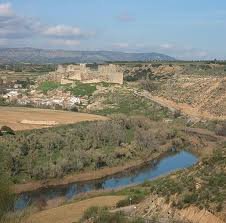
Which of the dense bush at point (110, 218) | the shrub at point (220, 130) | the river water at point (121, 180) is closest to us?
the dense bush at point (110, 218)

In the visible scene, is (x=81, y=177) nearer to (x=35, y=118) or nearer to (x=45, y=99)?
(x=35, y=118)

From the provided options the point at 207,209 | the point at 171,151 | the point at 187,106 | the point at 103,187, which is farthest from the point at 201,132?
the point at 207,209

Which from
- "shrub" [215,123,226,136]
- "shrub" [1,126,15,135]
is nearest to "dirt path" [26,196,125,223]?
"shrub" [1,126,15,135]

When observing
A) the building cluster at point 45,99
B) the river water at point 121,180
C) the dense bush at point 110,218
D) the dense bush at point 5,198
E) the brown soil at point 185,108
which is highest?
the dense bush at point 5,198

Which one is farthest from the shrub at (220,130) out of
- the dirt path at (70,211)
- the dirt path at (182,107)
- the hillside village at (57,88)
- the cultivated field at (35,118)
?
the dirt path at (70,211)

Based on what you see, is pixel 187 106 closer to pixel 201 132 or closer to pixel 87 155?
pixel 201 132

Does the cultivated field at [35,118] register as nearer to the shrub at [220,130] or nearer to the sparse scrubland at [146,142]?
the sparse scrubland at [146,142]
